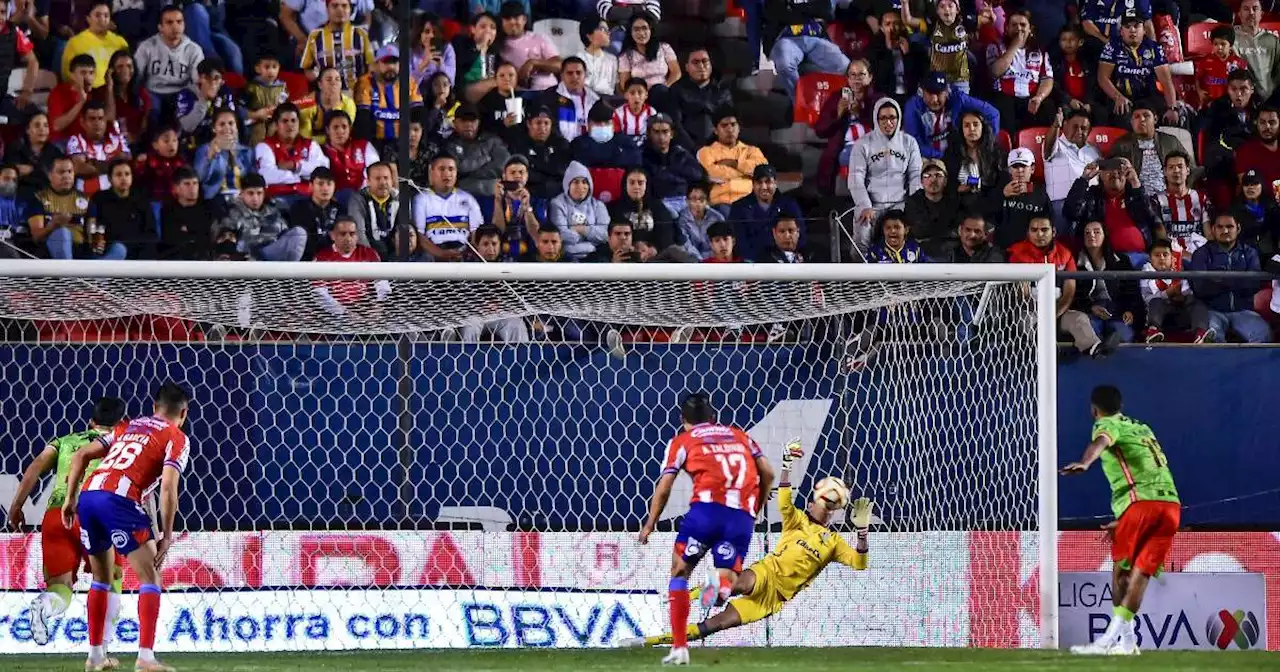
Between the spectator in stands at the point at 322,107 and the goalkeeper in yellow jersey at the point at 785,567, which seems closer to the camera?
the goalkeeper in yellow jersey at the point at 785,567

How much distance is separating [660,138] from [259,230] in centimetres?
286

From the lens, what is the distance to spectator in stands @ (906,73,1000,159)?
12.0 meters

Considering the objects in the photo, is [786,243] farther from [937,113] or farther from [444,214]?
[444,214]

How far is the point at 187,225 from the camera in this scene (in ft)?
35.2

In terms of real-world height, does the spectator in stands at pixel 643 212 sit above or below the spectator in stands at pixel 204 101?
below

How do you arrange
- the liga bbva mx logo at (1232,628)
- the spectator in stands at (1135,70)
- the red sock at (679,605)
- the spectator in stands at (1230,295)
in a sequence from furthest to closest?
the spectator in stands at (1135,70) → the spectator in stands at (1230,295) → the liga bbva mx logo at (1232,628) → the red sock at (679,605)

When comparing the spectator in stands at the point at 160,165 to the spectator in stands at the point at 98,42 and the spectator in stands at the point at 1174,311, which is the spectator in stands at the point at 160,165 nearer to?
the spectator in stands at the point at 98,42

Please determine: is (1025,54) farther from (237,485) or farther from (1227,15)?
(237,485)

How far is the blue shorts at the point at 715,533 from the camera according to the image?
8492 millimetres

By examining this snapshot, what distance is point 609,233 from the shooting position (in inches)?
429

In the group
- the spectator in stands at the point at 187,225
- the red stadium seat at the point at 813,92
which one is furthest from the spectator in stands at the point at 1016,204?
the spectator in stands at the point at 187,225

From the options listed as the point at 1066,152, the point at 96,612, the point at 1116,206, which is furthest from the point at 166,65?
the point at 1116,206

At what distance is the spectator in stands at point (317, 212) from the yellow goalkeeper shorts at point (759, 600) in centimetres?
359

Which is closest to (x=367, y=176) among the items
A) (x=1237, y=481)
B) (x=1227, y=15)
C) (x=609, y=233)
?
(x=609, y=233)
